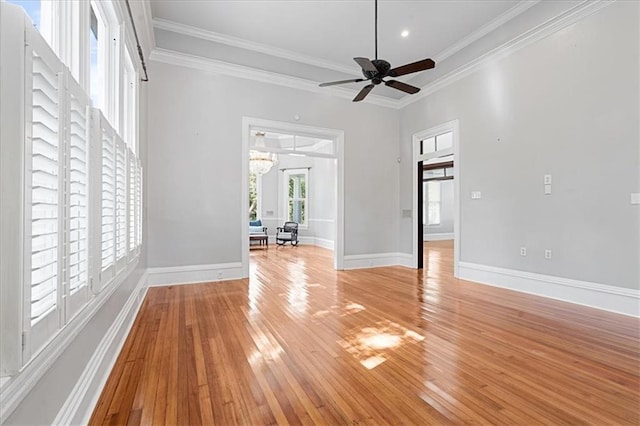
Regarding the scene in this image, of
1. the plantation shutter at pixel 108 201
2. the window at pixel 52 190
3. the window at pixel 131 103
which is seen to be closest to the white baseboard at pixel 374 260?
the window at pixel 131 103

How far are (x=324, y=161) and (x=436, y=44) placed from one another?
5.38m

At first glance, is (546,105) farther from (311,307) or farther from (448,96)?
(311,307)

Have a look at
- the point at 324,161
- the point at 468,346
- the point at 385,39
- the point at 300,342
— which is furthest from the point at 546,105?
the point at 324,161

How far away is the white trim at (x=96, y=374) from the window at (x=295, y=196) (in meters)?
8.40

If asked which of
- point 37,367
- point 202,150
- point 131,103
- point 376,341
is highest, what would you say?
point 131,103

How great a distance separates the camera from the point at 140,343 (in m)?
2.54

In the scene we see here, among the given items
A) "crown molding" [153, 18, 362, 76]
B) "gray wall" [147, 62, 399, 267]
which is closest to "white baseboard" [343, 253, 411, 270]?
"gray wall" [147, 62, 399, 267]

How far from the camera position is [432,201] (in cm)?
1205

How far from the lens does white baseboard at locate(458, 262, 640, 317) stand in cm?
324

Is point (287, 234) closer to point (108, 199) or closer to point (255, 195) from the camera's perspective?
point (255, 195)

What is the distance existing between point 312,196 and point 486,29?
23.2ft

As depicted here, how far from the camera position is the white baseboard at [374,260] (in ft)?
19.9

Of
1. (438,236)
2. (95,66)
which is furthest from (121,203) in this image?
(438,236)

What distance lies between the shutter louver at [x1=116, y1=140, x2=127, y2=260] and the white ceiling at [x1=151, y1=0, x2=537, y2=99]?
116 inches
